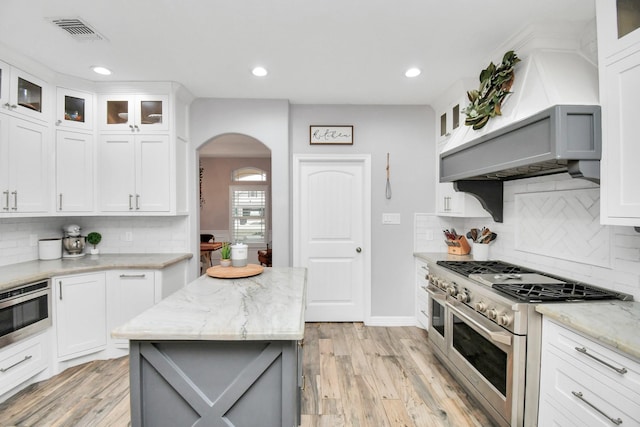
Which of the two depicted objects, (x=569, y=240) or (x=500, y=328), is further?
(x=569, y=240)

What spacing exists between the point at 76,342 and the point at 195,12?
112 inches

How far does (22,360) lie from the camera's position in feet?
7.51

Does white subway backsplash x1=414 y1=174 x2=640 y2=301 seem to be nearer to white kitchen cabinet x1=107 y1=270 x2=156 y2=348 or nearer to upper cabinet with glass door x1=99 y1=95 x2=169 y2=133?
white kitchen cabinet x1=107 y1=270 x2=156 y2=348

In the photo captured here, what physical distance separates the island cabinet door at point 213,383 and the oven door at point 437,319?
1670 mm

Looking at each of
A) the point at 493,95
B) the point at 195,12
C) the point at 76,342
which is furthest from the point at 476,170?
the point at 76,342

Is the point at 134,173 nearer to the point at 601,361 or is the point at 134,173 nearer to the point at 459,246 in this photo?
the point at 459,246

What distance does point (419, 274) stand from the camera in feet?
11.7

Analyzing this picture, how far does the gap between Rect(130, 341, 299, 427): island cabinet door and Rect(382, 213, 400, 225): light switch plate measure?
2501 millimetres

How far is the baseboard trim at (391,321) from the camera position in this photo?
143 inches

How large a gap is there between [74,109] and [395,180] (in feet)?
11.3

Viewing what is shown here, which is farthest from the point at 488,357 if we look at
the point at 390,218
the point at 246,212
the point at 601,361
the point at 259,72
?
the point at 246,212

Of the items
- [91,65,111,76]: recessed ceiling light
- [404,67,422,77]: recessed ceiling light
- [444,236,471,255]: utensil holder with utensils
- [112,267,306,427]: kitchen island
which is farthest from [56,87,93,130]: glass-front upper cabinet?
[444,236,471,255]: utensil holder with utensils

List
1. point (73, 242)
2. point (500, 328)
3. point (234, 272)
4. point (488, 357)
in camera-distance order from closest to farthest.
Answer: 1. point (500, 328)
2. point (488, 357)
3. point (234, 272)
4. point (73, 242)

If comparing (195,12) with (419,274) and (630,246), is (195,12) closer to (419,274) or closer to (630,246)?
(630,246)
